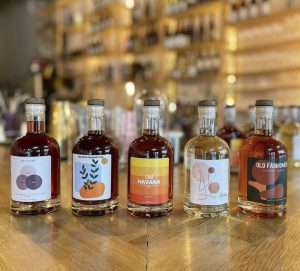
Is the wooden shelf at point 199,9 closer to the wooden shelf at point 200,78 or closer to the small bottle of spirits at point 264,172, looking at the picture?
the wooden shelf at point 200,78

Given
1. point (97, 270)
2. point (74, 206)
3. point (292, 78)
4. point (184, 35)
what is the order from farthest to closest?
1. point (184, 35)
2. point (292, 78)
3. point (74, 206)
4. point (97, 270)

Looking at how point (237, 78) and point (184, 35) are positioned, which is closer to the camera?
point (237, 78)

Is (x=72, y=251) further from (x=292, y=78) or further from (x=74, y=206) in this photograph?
(x=292, y=78)

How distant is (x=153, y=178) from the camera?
63 cm

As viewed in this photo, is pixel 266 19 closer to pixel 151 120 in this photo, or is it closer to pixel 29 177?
pixel 151 120

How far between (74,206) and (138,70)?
10.9ft

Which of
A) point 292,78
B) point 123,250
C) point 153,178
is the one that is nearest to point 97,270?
point 123,250

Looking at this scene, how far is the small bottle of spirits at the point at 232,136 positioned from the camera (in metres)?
1.09

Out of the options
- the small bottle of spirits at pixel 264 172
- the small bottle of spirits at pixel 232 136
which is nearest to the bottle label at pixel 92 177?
the small bottle of spirits at pixel 264 172

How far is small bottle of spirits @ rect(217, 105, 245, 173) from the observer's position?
1.09 meters

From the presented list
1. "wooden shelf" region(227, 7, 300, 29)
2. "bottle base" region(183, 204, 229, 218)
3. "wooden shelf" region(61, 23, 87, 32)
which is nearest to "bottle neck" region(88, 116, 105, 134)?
"bottle base" region(183, 204, 229, 218)

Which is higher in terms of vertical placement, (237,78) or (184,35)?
(184,35)

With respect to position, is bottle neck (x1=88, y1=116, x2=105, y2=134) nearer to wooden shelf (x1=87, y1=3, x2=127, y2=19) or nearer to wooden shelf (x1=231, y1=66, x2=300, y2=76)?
wooden shelf (x1=231, y1=66, x2=300, y2=76)

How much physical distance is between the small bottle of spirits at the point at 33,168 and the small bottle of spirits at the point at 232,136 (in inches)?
24.0
